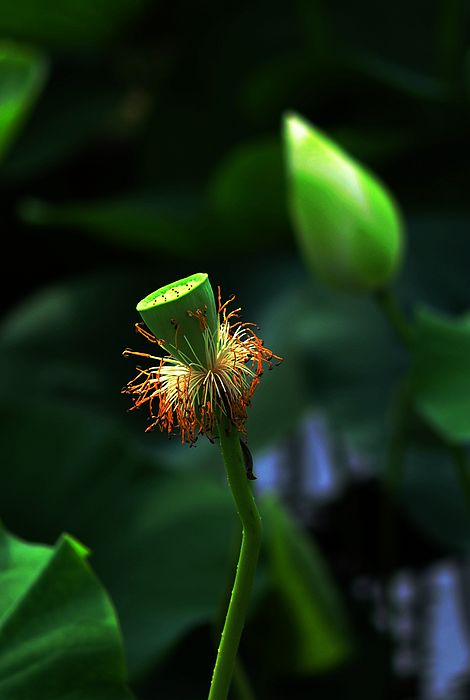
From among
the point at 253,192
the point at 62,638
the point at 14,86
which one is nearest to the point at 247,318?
the point at 253,192

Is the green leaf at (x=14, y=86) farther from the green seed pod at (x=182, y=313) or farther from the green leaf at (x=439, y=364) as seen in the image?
the green seed pod at (x=182, y=313)

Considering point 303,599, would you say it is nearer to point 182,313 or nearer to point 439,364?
point 439,364

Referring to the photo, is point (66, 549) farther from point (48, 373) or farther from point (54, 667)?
point (48, 373)

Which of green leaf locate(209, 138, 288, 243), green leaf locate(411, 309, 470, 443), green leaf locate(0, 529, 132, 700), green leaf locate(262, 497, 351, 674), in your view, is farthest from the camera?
green leaf locate(209, 138, 288, 243)

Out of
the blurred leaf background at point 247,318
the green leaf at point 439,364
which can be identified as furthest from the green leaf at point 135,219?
the green leaf at point 439,364

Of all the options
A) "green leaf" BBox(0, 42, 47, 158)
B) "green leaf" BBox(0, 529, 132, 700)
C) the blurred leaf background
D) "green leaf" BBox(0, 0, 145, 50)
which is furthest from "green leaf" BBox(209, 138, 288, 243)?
"green leaf" BBox(0, 529, 132, 700)

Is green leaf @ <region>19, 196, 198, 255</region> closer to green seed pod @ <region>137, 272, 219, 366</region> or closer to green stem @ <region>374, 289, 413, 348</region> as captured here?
green stem @ <region>374, 289, 413, 348</region>
